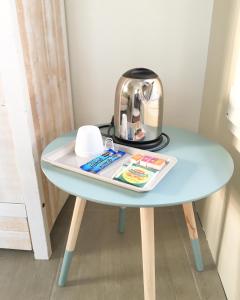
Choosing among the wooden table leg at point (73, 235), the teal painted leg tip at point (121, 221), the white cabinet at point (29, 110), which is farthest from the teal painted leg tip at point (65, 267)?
the teal painted leg tip at point (121, 221)

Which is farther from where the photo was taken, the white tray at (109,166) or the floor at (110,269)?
the floor at (110,269)

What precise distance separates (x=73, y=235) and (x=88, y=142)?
347mm

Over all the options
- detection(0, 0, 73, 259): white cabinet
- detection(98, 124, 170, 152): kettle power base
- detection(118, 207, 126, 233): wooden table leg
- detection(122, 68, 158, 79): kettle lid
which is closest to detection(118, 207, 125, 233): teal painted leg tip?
detection(118, 207, 126, 233): wooden table leg

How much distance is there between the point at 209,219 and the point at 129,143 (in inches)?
22.2

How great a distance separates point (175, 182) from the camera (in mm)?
734

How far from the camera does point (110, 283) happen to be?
3.52 ft

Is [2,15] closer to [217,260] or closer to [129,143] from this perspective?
[129,143]

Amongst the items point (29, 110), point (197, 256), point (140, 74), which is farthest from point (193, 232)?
point (29, 110)

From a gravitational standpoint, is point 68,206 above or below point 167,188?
below

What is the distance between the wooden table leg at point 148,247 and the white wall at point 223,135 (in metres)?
0.35

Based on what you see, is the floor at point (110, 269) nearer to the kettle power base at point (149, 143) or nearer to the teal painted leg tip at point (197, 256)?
the teal painted leg tip at point (197, 256)

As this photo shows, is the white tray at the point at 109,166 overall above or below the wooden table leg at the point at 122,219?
above

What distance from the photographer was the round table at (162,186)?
67 cm

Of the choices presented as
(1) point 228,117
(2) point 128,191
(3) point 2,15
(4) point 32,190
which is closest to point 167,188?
(2) point 128,191
